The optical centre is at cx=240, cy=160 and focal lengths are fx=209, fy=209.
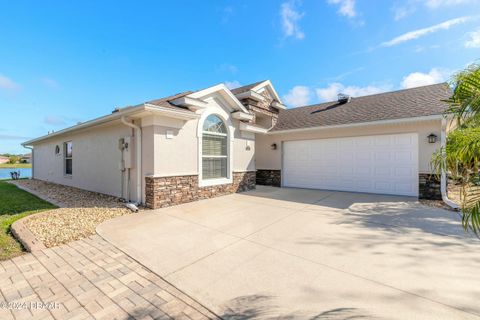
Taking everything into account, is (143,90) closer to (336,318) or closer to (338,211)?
(338,211)

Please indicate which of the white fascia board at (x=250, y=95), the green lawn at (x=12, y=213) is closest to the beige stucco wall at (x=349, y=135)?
the white fascia board at (x=250, y=95)

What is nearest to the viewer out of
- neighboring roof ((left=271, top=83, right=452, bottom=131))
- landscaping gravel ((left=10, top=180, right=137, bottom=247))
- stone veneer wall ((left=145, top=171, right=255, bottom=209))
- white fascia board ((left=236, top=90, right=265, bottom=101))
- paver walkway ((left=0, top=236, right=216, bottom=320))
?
paver walkway ((left=0, top=236, right=216, bottom=320))

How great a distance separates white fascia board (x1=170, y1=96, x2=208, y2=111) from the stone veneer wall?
270 cm

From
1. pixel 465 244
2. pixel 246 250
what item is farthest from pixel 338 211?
pixel 246 250

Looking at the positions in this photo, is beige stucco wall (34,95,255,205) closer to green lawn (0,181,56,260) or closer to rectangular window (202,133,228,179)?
rectangular window (202,133,228,179)

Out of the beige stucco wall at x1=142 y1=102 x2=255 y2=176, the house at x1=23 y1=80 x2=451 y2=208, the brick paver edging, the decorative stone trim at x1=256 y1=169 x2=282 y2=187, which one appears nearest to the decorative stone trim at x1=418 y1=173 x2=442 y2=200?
the house at x1=23 y1=80 x2=451 y2=208

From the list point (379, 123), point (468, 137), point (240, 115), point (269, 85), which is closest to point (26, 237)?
point (468, 137)

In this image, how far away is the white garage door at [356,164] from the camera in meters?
9.08

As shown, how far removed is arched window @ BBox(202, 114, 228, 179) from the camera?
29.7 feet

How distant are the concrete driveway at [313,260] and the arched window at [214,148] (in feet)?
9.33

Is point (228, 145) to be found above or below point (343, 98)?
below

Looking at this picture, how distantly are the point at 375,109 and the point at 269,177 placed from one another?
666cm

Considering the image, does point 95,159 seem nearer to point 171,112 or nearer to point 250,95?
A: point 171,112

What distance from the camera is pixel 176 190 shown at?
7.78 m
